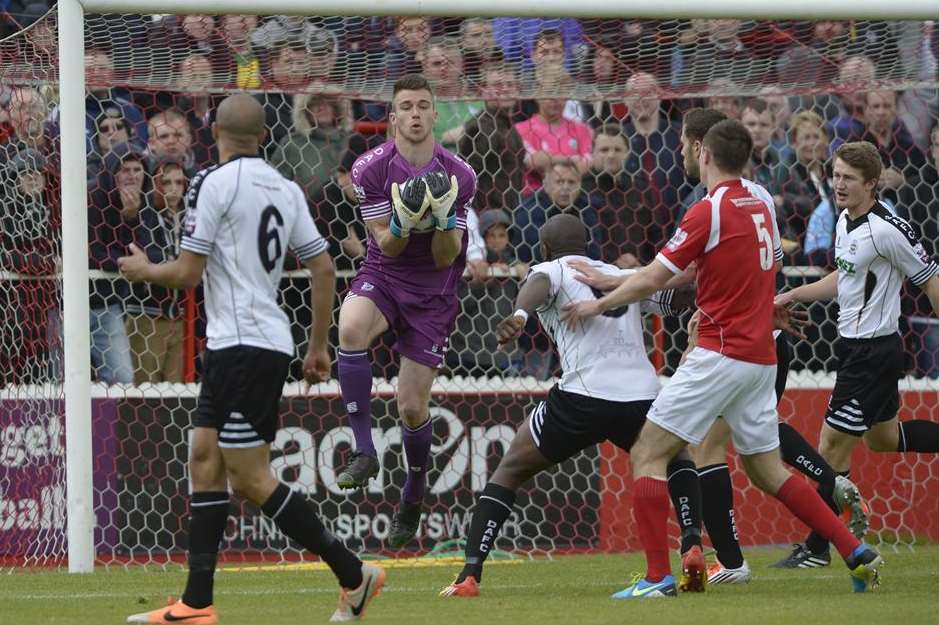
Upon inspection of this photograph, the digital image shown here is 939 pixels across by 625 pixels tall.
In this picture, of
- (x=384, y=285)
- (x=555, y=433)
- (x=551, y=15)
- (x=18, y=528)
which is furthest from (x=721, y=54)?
(x=18, y=528)

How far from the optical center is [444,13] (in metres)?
9.64

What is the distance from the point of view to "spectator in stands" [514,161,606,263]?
1080 cm

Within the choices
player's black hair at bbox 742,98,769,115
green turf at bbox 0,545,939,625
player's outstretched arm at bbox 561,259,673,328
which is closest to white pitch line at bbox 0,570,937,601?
green turf at bbox 0,545,939,625

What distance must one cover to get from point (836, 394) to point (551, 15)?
116 inches

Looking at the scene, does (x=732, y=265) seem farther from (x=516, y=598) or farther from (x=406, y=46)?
(x=406, y=46)

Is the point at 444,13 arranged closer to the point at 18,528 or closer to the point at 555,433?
the point at 555,433

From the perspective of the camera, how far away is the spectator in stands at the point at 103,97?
10195 mm

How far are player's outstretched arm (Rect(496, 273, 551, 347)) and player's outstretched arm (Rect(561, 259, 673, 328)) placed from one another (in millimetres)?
311

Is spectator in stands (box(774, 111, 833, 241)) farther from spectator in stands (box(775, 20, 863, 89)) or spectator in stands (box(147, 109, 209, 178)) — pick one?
spectator in stands (box(147, 109, 209, 178))

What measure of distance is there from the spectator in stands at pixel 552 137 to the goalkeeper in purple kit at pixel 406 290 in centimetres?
236

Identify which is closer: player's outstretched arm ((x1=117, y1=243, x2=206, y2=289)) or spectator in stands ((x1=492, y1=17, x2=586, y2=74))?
player's outstretched arm ((x1=117, y1=243, x2=206, y2=289))

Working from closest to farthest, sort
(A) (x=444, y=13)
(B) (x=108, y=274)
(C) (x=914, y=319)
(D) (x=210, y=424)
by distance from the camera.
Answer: (D) (x=210, y=424)
(A) (x=444, y=13)
(B) (x=108, y=274)
(C) (x=914, y=319)

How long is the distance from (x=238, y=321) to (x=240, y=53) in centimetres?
463

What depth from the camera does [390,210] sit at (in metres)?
8.52
